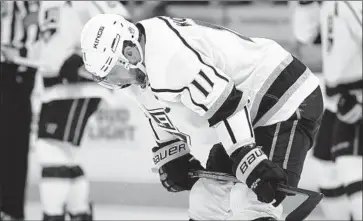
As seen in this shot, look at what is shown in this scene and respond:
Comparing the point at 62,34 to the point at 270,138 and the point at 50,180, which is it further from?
the point at 270,138

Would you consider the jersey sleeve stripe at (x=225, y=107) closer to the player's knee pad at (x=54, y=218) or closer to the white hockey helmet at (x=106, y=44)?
the white hockey helmet at (x=106, y=44)

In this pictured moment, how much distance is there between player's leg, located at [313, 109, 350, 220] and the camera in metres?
4.34

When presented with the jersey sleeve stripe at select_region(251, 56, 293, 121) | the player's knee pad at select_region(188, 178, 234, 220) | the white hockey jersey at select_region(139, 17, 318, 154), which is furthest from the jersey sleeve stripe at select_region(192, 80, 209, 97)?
the player's knee pad at select_region(188, 178, 234, 220)

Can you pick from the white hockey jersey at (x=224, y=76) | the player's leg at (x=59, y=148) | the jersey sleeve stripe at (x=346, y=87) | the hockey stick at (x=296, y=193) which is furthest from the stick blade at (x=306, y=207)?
the player's leg at (x=59, y=148)

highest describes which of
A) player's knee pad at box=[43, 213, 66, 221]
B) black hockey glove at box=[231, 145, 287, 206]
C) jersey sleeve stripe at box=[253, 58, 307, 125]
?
jersey sleeve stripe at box=[253, 58, 307, 125]

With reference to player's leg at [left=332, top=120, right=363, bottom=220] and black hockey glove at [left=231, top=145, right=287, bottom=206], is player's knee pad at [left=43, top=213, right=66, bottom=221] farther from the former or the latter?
black hockey glove at [left=231, top=145, right=287, bottom=206]

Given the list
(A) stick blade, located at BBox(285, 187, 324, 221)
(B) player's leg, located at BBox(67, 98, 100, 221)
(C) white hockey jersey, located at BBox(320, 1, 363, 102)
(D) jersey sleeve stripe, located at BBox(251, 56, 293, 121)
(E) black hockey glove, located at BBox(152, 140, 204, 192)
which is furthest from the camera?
(B) player's leg, located at BBox(67, 98, 100, 221)

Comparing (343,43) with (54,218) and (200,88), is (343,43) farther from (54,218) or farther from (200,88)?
(200,88)

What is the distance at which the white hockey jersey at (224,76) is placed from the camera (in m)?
2.54

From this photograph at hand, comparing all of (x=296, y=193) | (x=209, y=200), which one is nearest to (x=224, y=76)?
(x=296, y=193)

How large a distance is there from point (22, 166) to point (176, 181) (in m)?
1.78

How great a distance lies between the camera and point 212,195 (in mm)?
2945

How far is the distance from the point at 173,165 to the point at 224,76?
0.58 meters

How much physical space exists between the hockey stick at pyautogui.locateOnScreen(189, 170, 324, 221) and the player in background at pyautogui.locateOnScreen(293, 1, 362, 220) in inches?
49.6
